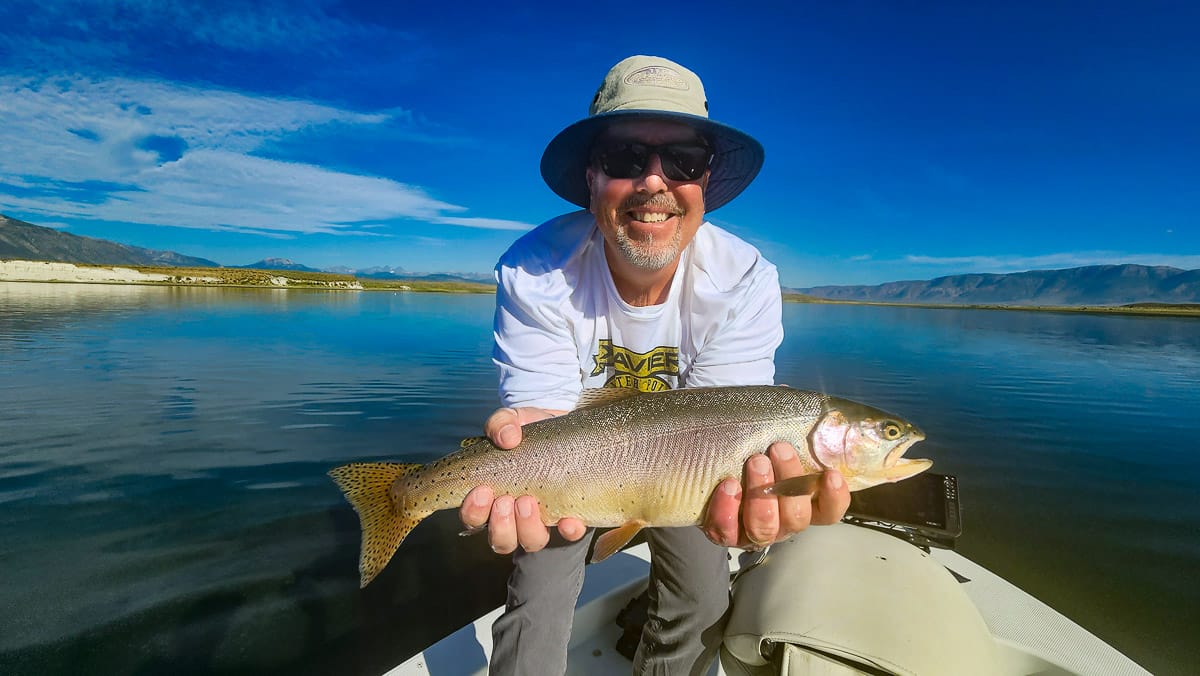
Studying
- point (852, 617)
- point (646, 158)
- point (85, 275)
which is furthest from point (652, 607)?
point (85, 275)

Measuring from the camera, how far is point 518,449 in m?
3.31

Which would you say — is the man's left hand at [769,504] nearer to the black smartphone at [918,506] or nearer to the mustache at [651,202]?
the black smartphone at [918,506]

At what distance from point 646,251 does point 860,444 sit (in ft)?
6.31

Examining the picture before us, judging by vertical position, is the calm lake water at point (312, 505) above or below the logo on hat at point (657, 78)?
below

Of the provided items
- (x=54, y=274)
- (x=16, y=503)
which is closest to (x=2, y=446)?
(x=16, y=503)

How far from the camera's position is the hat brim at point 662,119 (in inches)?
156

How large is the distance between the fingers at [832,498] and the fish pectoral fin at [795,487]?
5cm

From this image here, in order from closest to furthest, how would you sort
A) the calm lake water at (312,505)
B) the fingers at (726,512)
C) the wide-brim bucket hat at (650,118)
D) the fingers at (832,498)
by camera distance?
the fingers at (832,498), the fingers at (726,512), the wide-brim bucket hat at (650,118), the calm lake water at (312,505)

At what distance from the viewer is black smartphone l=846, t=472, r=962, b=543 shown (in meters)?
4.11

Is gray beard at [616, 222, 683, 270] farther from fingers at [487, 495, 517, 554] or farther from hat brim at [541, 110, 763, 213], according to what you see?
fingers at [487, 495, 517, 554]

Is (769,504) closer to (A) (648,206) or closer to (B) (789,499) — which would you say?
(B) (789,499)

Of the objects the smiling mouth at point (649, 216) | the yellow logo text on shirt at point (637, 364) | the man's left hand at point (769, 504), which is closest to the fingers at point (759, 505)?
the man's left hand at point (769, 504)

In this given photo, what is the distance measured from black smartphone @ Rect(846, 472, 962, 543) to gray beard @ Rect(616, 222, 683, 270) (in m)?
2.36

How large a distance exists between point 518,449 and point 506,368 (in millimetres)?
994
